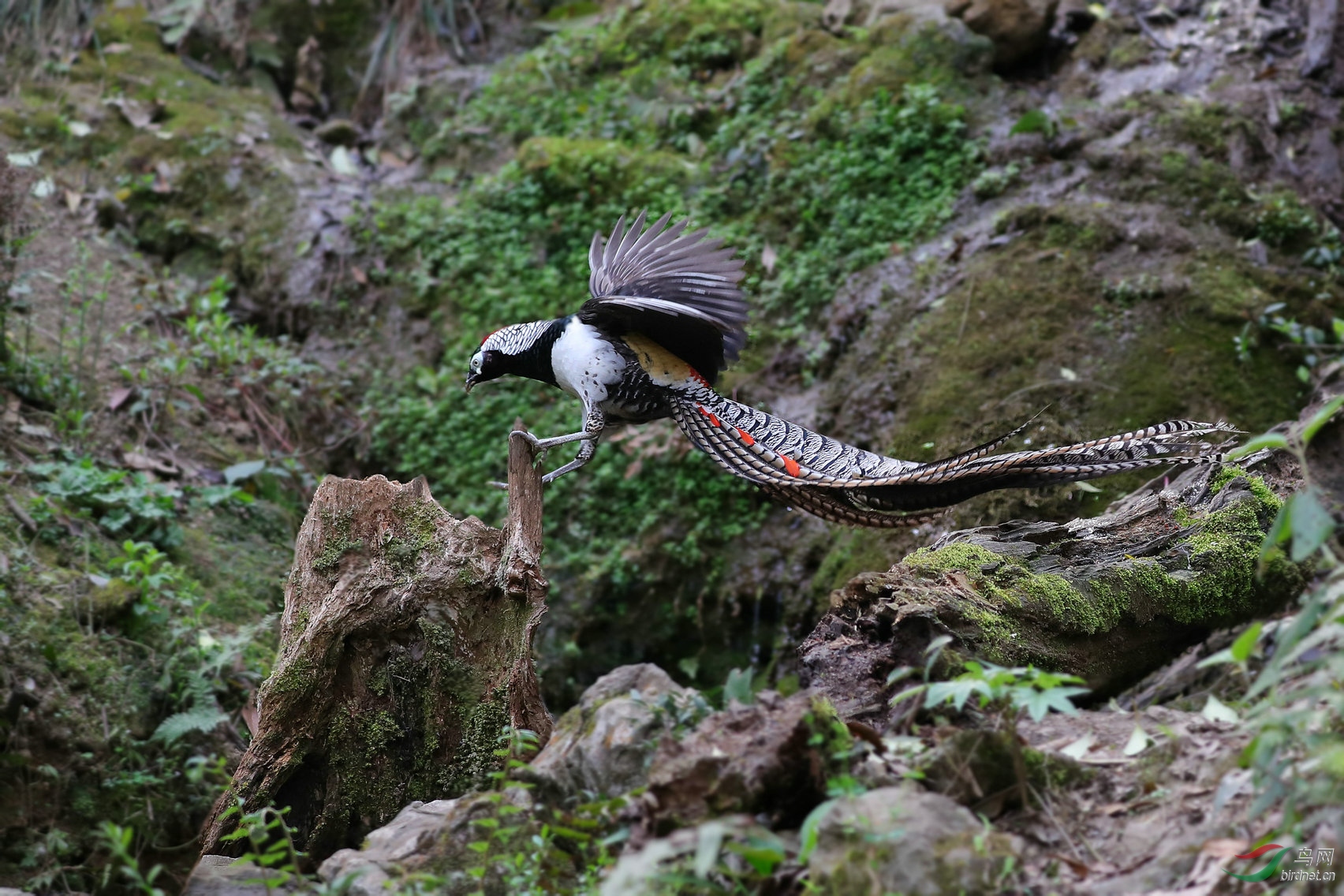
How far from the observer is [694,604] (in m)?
7.55

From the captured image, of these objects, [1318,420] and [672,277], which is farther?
[672,277]

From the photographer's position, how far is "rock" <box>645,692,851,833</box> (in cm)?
279

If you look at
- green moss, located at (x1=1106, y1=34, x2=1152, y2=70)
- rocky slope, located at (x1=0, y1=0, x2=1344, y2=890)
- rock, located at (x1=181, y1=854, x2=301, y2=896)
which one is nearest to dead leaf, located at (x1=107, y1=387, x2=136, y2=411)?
rocky slope, located at (x1=0, y1=0, x2=1344, y2=890)

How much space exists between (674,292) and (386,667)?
2.32 metres

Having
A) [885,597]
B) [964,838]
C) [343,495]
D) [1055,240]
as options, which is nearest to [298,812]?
[343,495]

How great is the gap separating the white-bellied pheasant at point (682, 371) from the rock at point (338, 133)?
6.33 m

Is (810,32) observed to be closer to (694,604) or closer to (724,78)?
(724,78)

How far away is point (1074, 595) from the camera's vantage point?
4.29 metres

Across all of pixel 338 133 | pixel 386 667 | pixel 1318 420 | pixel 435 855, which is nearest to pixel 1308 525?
pixel 1318 420

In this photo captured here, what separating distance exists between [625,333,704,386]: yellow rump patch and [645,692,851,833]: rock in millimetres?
2776

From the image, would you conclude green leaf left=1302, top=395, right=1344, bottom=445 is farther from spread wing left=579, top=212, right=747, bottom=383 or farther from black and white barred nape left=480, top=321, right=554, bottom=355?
black and white barred nape left=480, top=321, right=554, bottom=355

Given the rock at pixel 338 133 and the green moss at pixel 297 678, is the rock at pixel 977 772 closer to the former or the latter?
the green moss at pixel 297 678

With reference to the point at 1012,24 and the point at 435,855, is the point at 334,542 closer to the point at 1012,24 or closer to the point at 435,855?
the point at 435,855

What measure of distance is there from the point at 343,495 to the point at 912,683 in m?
2.58
